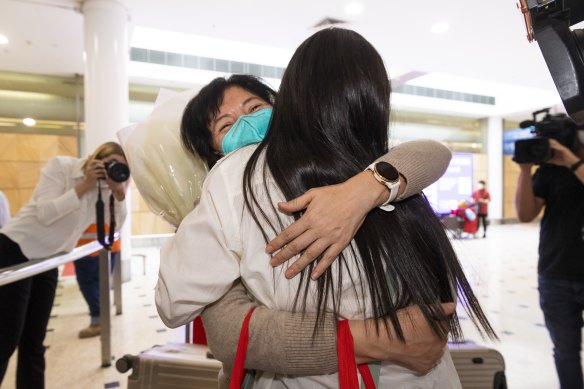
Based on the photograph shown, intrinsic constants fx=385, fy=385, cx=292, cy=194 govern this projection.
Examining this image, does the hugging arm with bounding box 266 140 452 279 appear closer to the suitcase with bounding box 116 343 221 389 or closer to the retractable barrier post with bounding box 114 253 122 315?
the suitcase with bounding box 116 343 221 389

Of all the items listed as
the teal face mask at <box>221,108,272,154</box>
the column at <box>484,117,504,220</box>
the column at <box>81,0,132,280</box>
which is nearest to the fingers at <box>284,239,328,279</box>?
the teal face mask at <box>221,108,272,154</box>

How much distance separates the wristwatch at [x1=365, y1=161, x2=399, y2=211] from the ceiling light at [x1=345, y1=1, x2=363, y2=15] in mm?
5173

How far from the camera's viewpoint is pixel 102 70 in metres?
4.76

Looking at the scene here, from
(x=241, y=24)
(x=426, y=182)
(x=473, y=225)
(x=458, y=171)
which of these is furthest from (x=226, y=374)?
(x=458, y=171)

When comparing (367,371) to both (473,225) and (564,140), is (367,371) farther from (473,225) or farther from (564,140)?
(473,225)

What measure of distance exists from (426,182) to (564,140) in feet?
4.11

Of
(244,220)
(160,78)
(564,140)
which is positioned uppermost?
(160,78)

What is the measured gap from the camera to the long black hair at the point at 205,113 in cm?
107

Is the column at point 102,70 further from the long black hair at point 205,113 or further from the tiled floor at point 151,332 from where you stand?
the long black hair at point 205,113

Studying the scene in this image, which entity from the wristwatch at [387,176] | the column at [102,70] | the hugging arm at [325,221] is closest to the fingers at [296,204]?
the hugging arm at [325,221]

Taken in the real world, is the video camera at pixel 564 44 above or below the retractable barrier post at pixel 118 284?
above

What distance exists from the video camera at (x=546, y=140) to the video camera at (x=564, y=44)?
1.11 meters

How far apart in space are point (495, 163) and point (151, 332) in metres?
13.0

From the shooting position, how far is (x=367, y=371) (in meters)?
0.64
